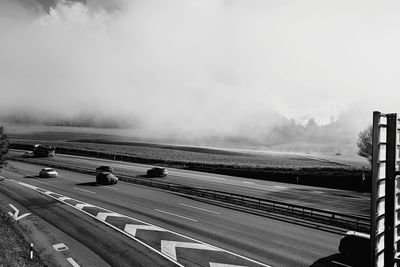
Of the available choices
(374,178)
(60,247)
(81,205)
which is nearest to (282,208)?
(81,205)

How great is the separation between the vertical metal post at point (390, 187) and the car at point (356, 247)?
12487 millimetres

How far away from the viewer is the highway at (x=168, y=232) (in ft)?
51.9

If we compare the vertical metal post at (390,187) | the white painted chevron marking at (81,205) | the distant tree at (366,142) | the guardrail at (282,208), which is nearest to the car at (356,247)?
the guardrail at (282,208)

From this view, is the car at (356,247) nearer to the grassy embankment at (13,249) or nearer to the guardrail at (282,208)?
the guardrail at (282,208)

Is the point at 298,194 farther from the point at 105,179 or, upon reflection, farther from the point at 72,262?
the point at 72,262

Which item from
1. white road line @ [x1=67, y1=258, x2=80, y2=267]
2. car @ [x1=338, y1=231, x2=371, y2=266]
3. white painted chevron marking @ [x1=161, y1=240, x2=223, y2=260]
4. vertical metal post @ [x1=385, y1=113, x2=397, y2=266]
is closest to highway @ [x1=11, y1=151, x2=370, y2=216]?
car @ [x1=338, y1=231, x2=371, y2=266]

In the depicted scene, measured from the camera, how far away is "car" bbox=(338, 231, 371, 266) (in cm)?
1502

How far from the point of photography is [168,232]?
19.8m

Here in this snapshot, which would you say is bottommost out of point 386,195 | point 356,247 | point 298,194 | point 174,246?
point 298,194

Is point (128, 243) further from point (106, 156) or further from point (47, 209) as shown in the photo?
point (106, 156)

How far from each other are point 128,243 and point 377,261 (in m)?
15.6

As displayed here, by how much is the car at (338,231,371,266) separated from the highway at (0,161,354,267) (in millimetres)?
712

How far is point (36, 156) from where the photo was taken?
221ft

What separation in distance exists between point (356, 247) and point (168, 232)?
34.3 ft
